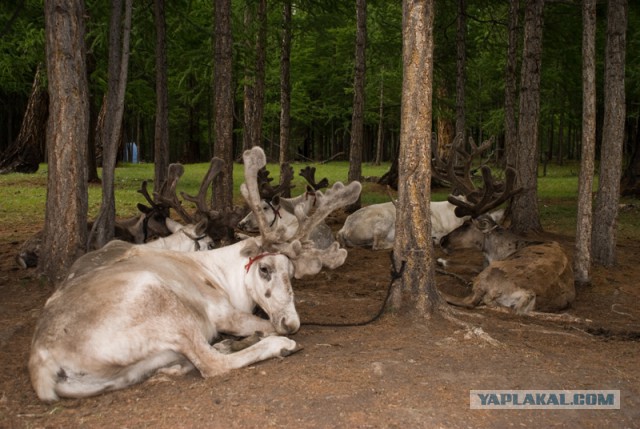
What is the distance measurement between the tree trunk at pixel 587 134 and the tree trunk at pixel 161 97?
24.2ft

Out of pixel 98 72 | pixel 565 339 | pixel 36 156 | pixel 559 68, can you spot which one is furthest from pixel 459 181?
pixel 36 156

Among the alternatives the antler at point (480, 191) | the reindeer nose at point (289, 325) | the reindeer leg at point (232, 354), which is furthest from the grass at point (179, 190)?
the reindeer leg at point (232, 354)

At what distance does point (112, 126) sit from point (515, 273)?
5.53 metres

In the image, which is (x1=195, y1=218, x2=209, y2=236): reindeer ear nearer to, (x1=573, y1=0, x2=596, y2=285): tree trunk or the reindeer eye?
the reindeer eye

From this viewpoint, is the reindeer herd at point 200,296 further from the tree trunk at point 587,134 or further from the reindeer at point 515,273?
the tree trunk at point 587,134

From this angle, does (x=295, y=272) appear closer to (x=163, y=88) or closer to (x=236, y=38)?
(x=163, y=88)

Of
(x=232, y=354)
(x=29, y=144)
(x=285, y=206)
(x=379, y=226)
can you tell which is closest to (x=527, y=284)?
(x=232, y=354)

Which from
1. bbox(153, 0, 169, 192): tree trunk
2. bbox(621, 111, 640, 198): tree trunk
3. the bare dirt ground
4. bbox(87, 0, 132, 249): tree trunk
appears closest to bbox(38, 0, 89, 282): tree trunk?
bbox(87, 0, 132, 249): tree trunk

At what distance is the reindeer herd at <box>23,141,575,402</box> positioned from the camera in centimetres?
433

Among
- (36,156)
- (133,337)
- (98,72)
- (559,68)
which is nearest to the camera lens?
(133,337)

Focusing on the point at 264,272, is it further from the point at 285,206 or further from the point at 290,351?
the point at 285,206

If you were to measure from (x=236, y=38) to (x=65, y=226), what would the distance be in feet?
27.3

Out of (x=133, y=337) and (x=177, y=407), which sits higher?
(x=133, y=337)

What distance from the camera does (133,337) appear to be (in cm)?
441
